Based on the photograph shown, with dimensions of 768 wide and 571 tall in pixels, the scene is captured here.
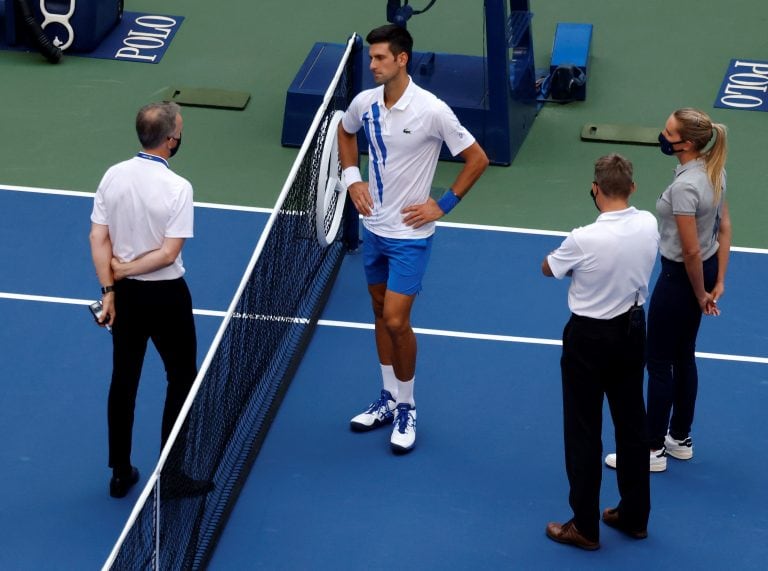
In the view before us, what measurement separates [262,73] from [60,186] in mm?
2683

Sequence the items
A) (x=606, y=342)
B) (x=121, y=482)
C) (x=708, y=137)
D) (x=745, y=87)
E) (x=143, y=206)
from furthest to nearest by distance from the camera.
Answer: (x=745, y=87) < (x=121, y=482) < (x=708, y=137) < (x=143, y=206) < (x=606, y=342)

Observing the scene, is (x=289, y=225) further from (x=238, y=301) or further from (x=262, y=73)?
(x=262, y=73)

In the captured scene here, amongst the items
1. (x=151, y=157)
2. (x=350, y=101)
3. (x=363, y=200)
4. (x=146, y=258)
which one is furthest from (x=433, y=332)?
(x=151, y=157)

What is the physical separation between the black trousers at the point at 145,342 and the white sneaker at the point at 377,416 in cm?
124

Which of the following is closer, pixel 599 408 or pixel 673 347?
pixel 599 408

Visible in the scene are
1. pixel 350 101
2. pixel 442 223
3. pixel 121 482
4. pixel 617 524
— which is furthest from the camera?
pixel 442 223

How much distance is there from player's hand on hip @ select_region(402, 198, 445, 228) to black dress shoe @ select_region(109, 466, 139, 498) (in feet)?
6.56

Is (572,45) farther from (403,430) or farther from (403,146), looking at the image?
(403,430)

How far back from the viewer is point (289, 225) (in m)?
8.71

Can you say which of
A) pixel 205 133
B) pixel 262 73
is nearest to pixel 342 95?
pixel 205 133

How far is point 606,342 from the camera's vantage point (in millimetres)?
6902

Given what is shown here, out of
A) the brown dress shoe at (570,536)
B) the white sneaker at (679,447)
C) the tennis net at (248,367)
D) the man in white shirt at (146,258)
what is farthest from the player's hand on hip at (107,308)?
the white sneaker at (679,447)

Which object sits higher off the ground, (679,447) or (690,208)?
(690,208)

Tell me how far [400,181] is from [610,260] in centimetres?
155
